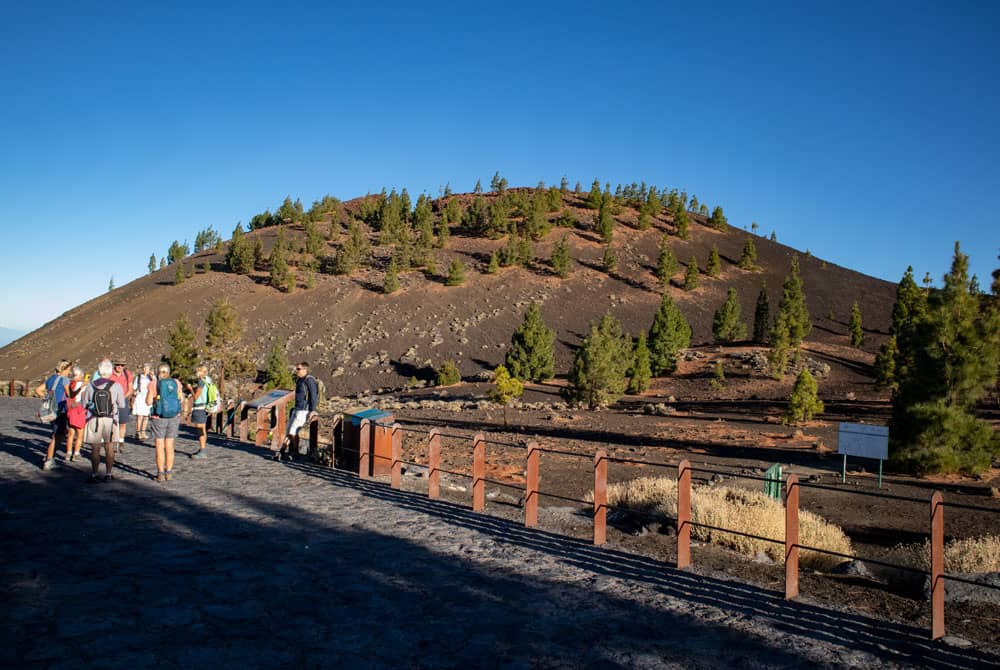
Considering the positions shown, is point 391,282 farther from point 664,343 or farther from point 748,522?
point 748,522

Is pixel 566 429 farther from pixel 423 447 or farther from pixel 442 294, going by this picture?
pixel 442 294

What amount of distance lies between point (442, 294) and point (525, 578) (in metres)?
63.0

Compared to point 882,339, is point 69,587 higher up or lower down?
lower down

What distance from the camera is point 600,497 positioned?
793cm

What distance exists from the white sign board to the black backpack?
50.2 ft

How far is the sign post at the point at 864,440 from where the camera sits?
1565 cm

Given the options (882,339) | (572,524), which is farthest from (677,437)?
(882,339)

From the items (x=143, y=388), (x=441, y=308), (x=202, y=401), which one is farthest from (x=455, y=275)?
(x=202, y=401)

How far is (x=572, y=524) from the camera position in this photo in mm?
9367

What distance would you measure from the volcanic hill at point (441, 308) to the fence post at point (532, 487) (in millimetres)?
34942

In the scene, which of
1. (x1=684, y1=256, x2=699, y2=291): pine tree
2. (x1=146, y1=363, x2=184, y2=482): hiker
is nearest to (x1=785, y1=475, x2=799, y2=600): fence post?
(x1=146, y1=363, x2=184, y2=482): hiker

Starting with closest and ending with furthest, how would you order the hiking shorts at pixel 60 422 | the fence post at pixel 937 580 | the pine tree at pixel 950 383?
the fence post at pixel 937 580
the hiking shorts at pixel 60 422
the pine tree at pixel 950 383

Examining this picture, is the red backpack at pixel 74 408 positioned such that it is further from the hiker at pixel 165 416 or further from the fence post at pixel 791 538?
the fence post at pixel 791 538

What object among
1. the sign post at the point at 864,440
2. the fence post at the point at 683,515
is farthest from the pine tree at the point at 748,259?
the fence post at the point at 683,515
